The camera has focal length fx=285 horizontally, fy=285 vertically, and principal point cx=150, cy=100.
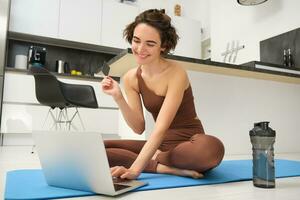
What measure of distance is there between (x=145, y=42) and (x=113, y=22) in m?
3.14

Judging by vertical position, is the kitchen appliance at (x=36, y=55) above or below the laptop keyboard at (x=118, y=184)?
above

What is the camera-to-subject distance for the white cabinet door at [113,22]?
4.05 metres

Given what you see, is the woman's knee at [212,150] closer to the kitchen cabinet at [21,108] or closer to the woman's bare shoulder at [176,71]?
the woman's bare shoulder at [176,71]

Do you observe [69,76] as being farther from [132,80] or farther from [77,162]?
[77,162]

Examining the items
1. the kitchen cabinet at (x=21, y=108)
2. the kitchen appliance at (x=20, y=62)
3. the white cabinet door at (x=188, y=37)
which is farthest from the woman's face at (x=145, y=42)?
the white cabinet door at (x=188, y=37)

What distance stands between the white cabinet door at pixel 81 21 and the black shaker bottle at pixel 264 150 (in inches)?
131

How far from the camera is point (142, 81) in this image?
1.30m

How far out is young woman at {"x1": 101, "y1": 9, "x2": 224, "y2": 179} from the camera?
1090 millimetres

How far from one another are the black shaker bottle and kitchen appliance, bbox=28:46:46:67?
10.9 ft

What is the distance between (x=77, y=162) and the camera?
2.80 feet

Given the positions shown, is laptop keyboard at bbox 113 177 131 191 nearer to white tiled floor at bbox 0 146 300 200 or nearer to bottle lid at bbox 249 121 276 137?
white tiled floor at bbox 0 146 300 200

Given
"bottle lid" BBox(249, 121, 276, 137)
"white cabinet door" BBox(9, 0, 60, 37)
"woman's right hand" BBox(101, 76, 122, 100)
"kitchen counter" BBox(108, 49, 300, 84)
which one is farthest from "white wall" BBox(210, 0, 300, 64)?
"woman's right hand" BBox(101, 76, 122, 100)

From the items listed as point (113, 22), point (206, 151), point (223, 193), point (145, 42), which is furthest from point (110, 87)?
point (113, 22)

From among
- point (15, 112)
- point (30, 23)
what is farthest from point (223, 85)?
point (30, 23)
